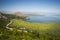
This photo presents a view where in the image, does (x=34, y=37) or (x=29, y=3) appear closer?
(x=34, y=37)

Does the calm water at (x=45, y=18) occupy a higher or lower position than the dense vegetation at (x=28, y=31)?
higher

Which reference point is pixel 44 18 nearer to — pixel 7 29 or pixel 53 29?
pixel 53 29

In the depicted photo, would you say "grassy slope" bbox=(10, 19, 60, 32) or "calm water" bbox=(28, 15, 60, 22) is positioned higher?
"calm water" bbox=(28, 15, 60, 22)

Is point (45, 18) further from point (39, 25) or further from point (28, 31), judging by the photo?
point (28, 31)

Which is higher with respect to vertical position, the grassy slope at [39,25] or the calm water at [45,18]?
the calm water at [45,18]

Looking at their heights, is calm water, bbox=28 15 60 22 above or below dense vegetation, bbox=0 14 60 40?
above

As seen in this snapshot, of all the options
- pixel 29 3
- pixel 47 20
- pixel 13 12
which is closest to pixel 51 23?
pixel 47 20

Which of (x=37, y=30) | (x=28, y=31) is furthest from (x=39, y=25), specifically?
(x=28, y=31)

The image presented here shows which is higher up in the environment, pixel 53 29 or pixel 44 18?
pixel 44 18
